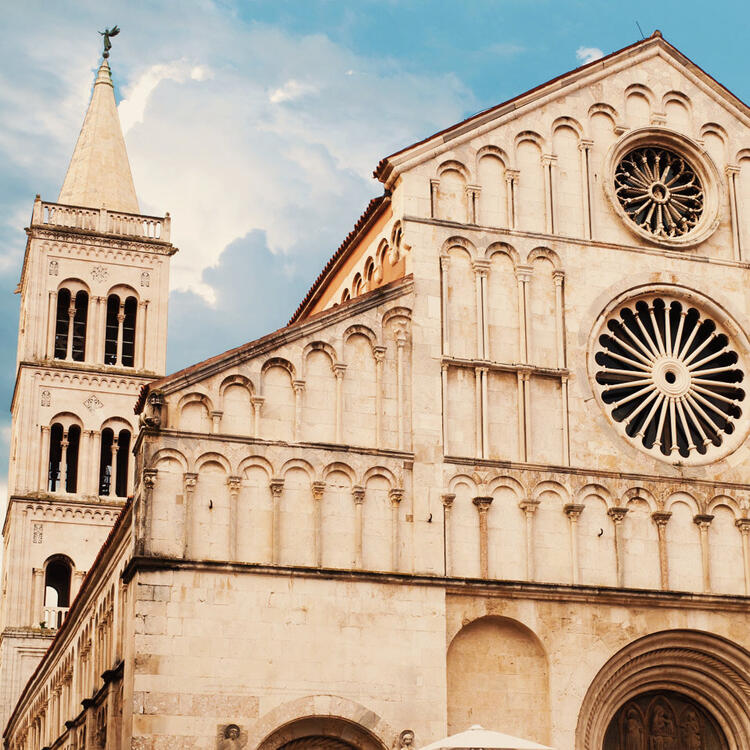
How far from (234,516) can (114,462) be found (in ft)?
93.0

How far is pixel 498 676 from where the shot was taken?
72.4 ft

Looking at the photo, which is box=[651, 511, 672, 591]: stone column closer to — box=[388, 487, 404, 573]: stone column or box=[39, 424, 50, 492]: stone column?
box=[388, 487, 404, 573]: stone column

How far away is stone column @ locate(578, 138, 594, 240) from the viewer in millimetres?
25109

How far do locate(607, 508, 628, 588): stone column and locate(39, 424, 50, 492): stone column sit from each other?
28.8m

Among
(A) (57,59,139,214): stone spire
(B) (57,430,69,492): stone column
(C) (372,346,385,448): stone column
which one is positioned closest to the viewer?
(C) (372,346,385,448): stone column

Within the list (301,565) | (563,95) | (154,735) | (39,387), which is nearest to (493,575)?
(301,565)

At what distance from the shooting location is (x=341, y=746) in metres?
21.0

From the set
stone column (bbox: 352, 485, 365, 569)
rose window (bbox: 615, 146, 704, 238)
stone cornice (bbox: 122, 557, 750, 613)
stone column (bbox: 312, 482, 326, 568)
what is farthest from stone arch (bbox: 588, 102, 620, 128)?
stone column (bbox: 312, 482, 326, 568)

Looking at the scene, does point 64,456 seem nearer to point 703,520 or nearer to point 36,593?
point 36,593

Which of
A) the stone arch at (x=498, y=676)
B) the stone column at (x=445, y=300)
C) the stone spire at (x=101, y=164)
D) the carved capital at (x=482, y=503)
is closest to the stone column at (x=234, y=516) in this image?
the stone arch at (x=498, y=676)

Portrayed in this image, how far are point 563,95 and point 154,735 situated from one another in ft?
44.3

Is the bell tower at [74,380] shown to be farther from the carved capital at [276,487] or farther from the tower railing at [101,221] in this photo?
the carved capital at [276,487]

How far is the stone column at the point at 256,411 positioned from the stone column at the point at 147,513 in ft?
5.58

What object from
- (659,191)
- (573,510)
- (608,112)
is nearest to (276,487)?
(573,510)
